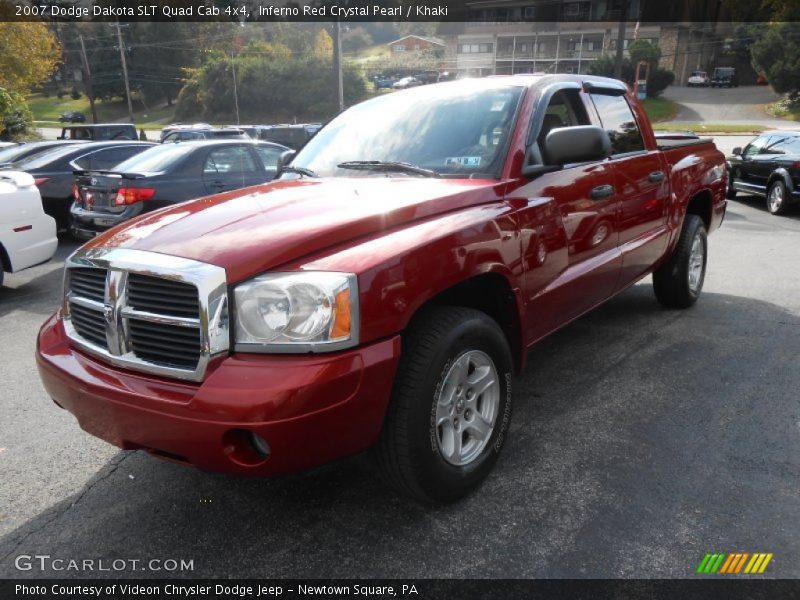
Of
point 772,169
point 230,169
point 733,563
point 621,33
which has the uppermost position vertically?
point 621,33

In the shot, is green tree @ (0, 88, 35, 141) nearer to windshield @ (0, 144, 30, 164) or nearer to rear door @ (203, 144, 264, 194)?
windshield @ (0, 144, 30, 164)

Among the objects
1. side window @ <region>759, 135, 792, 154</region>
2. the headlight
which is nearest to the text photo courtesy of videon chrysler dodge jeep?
the headlight

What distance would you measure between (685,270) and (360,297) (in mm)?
4041

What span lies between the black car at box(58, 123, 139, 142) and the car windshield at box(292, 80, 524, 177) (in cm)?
1794

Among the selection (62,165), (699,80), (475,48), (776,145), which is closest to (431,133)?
(62,165)

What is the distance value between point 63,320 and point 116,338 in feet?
1.96

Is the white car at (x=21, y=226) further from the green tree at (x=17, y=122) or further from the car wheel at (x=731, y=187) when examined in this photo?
the green tree at (x=17, y=122)

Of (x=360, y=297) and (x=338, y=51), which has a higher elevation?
(x=338, y=51)

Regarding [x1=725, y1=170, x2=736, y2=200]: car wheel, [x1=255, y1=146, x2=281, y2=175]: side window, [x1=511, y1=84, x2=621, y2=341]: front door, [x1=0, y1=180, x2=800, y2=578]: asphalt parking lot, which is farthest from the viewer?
[x1=725, y1=170, x2=736, y2=200]: car wheel

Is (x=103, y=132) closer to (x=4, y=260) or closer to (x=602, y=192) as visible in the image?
(x=4, y=260)

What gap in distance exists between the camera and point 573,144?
3.02 m

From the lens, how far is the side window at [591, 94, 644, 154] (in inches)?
164

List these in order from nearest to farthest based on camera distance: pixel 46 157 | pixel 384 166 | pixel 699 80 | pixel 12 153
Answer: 1. pixel 384 166
2. pixel 46 157
3. pixel 12 153
4. pixel 699 80

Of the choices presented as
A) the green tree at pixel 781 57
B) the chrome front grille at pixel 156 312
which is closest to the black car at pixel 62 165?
the chrome front grille at pixel 156 312
